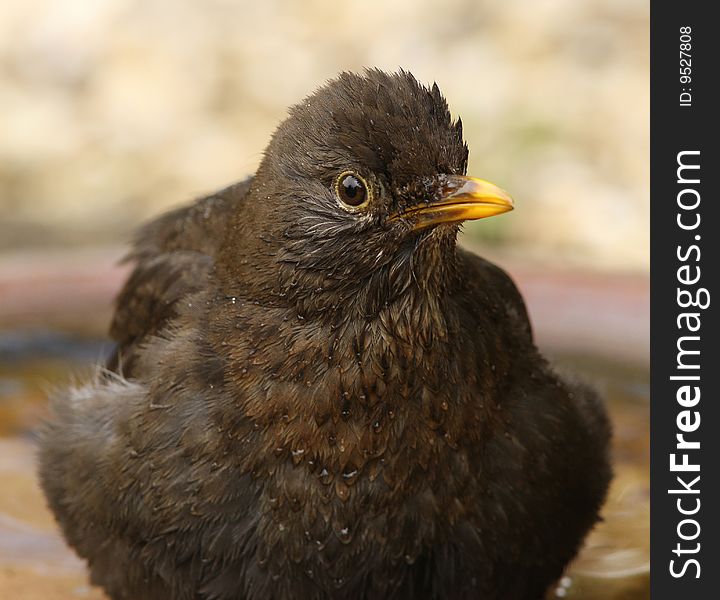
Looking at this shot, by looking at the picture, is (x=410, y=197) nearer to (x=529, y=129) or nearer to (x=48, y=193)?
(x=529, y=129)

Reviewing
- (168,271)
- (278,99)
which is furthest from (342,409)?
(278,99)

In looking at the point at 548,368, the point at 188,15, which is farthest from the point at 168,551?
the point at 188,15

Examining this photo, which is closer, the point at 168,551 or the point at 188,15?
the point at 168,551

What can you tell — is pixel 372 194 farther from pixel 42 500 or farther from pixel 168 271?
pixel 42 500
